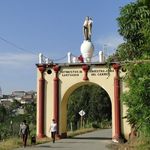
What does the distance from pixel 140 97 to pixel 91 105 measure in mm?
48579

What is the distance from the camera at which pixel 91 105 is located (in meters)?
61.2

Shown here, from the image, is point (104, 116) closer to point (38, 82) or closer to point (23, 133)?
point (38, 82)

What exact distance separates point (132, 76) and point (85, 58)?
18644 millimetres

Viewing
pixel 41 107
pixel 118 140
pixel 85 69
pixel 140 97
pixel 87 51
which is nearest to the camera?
pixel 140 97

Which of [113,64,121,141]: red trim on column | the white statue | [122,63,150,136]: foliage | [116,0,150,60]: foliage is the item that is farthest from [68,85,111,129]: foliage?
[122,63,150,136]: foliage

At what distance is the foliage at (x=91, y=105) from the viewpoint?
60656mm

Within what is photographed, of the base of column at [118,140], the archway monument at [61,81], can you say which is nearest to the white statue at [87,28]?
the archway monument at [61,81]

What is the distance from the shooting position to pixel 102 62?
31219mm

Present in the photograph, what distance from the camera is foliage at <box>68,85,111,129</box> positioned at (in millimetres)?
60656

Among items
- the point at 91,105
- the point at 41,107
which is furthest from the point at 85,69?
the point at 91,105

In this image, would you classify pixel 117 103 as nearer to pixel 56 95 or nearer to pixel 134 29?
pixel 56 95

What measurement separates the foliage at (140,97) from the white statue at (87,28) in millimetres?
19511

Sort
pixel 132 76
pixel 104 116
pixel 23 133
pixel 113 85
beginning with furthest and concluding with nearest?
pixel 104 116, pixel 113 85, pixel 23 133, pixel 132 76

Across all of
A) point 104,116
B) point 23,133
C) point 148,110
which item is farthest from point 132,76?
point 104,116
